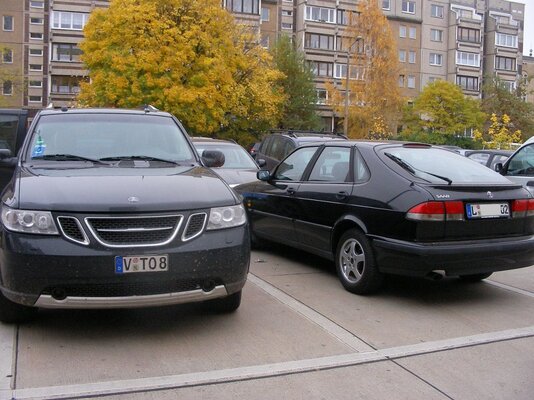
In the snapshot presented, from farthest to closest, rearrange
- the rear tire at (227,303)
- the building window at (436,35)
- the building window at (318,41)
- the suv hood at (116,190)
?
1. the building window at (436,35)
2. the building window at (318,41)
3. the rear tire at (227,303)
4. the suv hood at (116,190)

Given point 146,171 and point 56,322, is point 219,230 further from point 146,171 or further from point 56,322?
point 56,322

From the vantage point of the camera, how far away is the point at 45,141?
539cm

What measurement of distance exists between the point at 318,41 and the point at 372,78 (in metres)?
16.4

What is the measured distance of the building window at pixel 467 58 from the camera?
66.6 meters

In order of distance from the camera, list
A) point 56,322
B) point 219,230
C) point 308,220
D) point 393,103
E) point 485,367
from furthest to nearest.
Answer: point 393,103, point 308,220, point 56,322, point 219,230, point 485,367

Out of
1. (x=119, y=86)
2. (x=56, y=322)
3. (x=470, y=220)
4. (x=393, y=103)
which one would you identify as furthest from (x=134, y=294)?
(x=393, y=103)

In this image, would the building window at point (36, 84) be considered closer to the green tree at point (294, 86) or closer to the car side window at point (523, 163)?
the green tree at point (294, 86)

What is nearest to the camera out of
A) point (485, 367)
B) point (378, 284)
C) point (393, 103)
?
point (485, 367)

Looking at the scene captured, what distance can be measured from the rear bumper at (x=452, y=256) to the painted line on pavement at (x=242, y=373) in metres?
0.76

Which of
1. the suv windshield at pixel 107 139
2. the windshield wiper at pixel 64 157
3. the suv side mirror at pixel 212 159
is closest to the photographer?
the windshield wiper at pixel 64 157

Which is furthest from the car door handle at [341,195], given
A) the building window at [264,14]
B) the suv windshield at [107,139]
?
the building window at [264,14]

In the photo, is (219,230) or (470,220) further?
(470,220)

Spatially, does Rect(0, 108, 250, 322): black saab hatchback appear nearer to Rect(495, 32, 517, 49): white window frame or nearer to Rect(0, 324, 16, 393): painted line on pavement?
Rect(0, 324, 16, 393): painted line on pavement

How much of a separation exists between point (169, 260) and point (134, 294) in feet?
1.13
